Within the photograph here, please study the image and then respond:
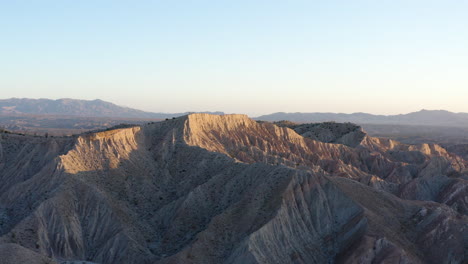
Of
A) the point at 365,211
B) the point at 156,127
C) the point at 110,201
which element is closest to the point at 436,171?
the point at 365,211

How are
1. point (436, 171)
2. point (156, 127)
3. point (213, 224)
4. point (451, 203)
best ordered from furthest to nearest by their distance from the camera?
point (436, 171)
point (156, 127)
point (451, 203)
point (213, 224)

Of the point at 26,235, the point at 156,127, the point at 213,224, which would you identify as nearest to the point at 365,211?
the point at 213,224

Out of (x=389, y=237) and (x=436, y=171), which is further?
(x=436, y=171)

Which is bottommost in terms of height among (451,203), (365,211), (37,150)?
(451,203)

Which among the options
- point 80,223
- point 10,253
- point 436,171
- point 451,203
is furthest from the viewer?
point 436,171

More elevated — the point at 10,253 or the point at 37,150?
the point at 37,150

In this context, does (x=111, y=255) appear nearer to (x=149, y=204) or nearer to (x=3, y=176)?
(x=149, y=204)
